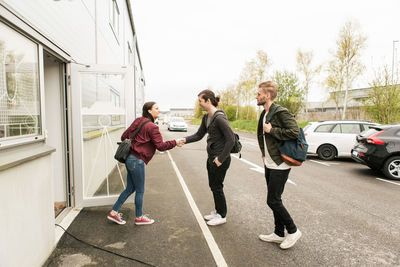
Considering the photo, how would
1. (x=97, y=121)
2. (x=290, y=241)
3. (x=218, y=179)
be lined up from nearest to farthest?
1. (x=290, y=241)
2. (x=218, y=179)
3. (x=97, y=121)

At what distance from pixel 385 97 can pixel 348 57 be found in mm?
10036

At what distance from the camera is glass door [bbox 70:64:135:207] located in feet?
13.7

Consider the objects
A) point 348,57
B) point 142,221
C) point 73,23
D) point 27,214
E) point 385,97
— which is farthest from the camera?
point 348,57

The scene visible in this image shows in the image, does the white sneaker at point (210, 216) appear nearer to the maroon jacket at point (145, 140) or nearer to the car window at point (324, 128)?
the maroon jacket at point (145, 140)

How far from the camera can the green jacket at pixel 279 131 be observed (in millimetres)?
2869

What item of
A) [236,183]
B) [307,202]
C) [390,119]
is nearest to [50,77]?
[236,183]

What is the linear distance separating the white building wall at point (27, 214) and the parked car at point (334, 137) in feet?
31.3

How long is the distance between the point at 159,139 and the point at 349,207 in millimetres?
3851

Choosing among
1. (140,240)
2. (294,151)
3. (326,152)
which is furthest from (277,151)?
(326,152)

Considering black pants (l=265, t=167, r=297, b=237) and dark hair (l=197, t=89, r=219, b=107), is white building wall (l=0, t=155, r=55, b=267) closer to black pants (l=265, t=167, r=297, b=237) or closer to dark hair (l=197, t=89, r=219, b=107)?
dark hair (l=197, t=89, r=219, b=107)

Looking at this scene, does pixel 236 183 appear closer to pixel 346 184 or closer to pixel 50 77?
pixel 346 184

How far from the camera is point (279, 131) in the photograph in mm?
2916

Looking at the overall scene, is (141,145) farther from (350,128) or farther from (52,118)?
(350,128)

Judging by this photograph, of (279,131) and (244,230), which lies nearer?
(279,131)
